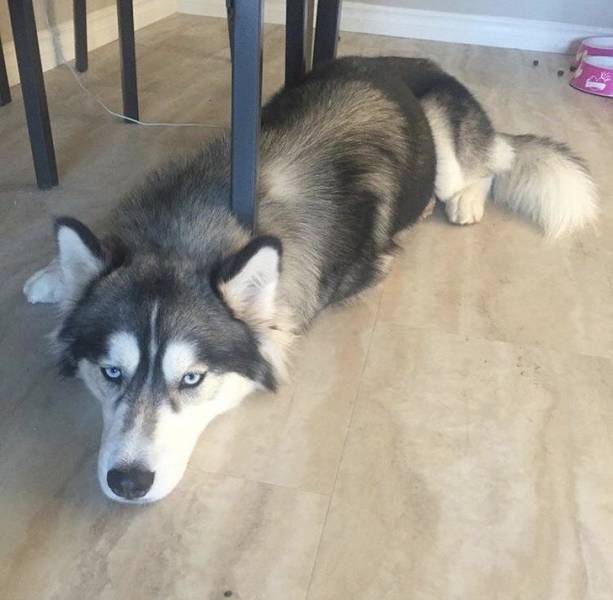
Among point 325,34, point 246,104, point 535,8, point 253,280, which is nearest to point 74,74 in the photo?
point 325,34

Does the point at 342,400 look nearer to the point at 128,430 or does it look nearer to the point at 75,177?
the point at 128,430

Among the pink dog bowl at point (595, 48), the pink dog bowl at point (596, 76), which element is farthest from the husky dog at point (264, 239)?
the pink dog bowl at point (595, 48)

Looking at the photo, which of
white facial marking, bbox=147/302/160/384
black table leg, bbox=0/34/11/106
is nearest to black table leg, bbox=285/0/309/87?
white facial marking, bbox=147/302/160/384

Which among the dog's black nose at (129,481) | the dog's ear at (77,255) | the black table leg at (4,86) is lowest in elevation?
the black table leg at (4,86)

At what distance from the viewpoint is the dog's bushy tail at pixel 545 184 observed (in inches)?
95.7

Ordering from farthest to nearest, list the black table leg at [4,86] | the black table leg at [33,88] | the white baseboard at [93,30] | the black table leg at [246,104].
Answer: the white baseboard at [93,30], the black table leg at [4,86], the black table leg at [33,88], the black table leg at [246,104]

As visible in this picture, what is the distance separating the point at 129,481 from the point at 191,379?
0.23m

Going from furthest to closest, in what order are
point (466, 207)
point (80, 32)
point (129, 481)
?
point (80, 32) < point (466, 207) < point (129, 481)

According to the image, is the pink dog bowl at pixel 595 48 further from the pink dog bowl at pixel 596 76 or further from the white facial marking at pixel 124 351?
the white facial marking at pixel 124 351

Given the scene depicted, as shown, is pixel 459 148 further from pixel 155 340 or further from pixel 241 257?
pixel 155 340

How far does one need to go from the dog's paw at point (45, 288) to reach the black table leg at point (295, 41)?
1.04 m

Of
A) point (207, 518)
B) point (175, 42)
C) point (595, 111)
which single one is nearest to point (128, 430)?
point (207, 518)

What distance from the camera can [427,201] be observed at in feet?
7.74

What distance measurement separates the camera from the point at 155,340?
4.33 feet
